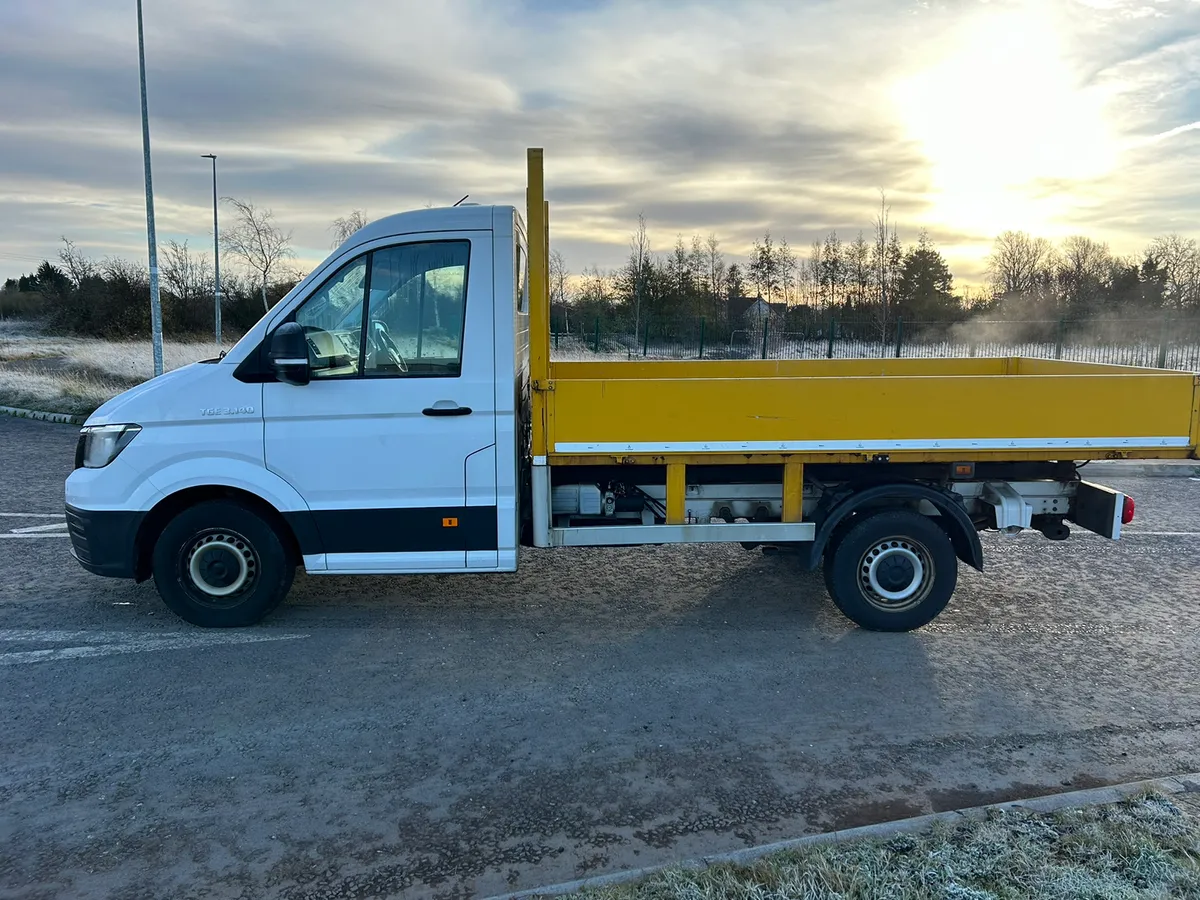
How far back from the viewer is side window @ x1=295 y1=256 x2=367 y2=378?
16.8 feet

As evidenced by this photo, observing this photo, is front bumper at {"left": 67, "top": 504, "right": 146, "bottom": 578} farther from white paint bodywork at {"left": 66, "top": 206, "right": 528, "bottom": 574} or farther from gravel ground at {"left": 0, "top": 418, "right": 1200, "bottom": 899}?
gravel ground at {"left": 0, "top": 418, "right": 1200, "bottom": 899}

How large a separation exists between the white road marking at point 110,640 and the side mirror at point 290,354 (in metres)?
1.66

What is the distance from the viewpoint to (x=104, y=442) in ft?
17.3

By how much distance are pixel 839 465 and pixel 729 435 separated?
0.92 m

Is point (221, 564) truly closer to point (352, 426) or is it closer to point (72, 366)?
point (352, 426)

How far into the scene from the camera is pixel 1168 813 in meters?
3.38

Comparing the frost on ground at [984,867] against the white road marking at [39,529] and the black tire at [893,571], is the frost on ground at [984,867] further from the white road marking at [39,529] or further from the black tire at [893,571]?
the white road marking at [39,529]

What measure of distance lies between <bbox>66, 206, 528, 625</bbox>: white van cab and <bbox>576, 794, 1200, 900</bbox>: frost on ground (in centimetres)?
269

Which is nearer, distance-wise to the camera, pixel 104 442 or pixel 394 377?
pixel 394 377

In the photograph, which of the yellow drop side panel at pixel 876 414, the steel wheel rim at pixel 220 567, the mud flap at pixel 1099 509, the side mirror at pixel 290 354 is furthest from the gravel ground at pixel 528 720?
the side mirror at pixel 290 354

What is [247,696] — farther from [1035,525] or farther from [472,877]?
[1035,525]

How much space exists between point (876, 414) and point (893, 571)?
3.42ft

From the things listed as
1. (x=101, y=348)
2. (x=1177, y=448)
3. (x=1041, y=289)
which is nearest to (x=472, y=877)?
(x=1177, y=448)

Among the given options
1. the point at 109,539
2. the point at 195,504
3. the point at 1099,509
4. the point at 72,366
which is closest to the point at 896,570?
the point at 1099,509
